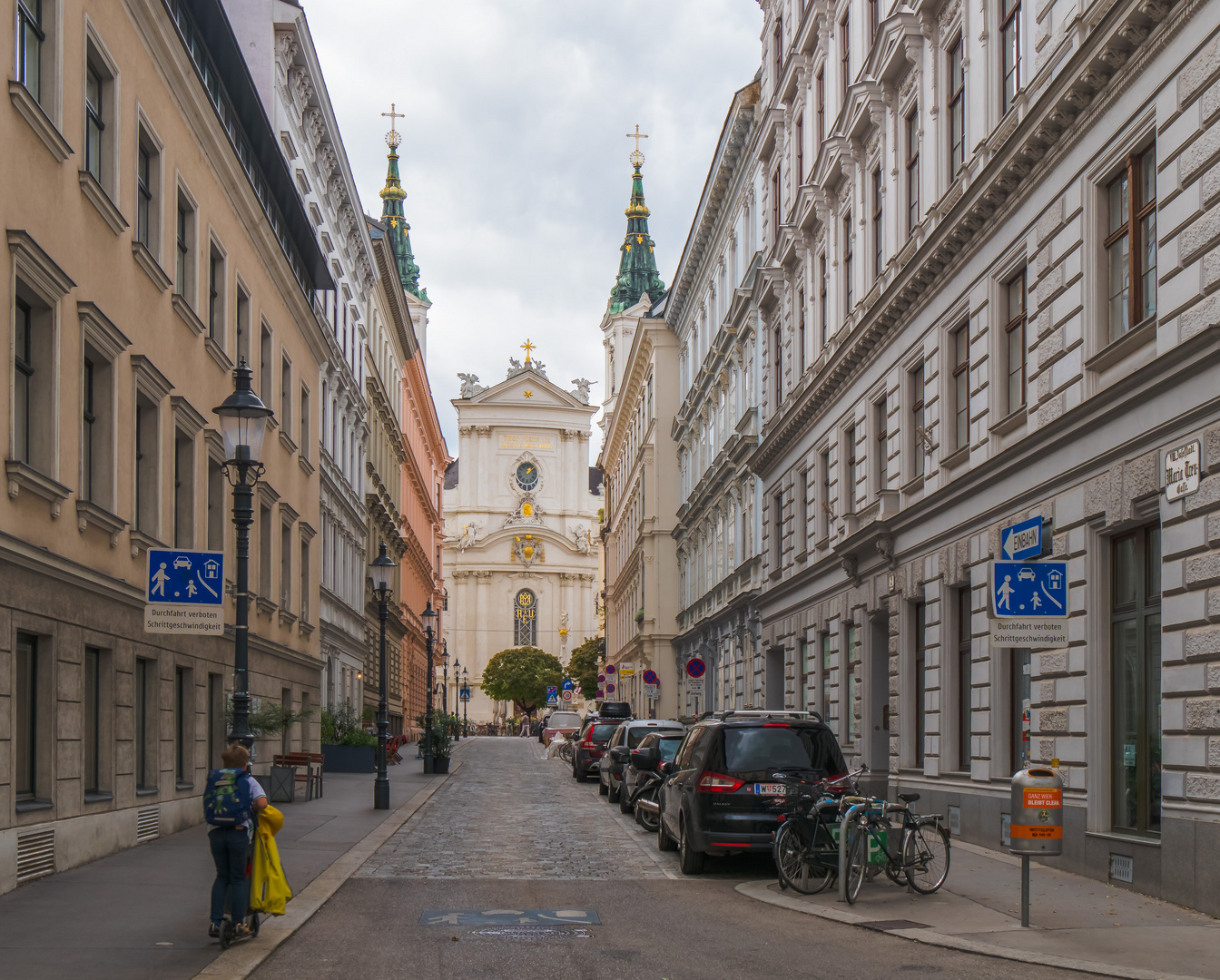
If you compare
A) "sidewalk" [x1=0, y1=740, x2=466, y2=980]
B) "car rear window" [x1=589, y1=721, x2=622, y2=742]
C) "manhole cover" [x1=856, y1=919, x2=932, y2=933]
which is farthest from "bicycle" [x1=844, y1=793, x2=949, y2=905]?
"car rear window" [x1=589, y1=721, x2=622, y2=742]

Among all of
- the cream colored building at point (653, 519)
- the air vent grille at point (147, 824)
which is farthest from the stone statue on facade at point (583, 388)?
the air vent grille at point (147, 824)

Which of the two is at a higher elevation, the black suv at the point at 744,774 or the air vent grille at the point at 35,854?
the black suv at the point at 744,774

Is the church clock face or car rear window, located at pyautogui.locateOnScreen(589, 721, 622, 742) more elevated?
the church clock face

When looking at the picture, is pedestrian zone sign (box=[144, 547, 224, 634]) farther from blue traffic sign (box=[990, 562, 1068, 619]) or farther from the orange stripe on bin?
the orange stripe on bin

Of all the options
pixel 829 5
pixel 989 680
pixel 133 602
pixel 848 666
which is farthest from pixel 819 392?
pixel 133 602

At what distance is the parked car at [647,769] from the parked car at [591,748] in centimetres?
843

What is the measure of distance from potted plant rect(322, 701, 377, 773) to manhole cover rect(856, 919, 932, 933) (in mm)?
27923

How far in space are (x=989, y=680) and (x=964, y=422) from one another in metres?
3.72

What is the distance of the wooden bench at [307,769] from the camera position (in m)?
27.8

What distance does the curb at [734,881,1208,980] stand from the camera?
968 cm

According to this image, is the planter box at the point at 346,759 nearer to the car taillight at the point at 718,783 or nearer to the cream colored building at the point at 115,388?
the cream colored building at the point at 115,388

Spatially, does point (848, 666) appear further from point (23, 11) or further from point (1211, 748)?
point (23, 11)

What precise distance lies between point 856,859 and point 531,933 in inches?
124

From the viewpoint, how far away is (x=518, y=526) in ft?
439
